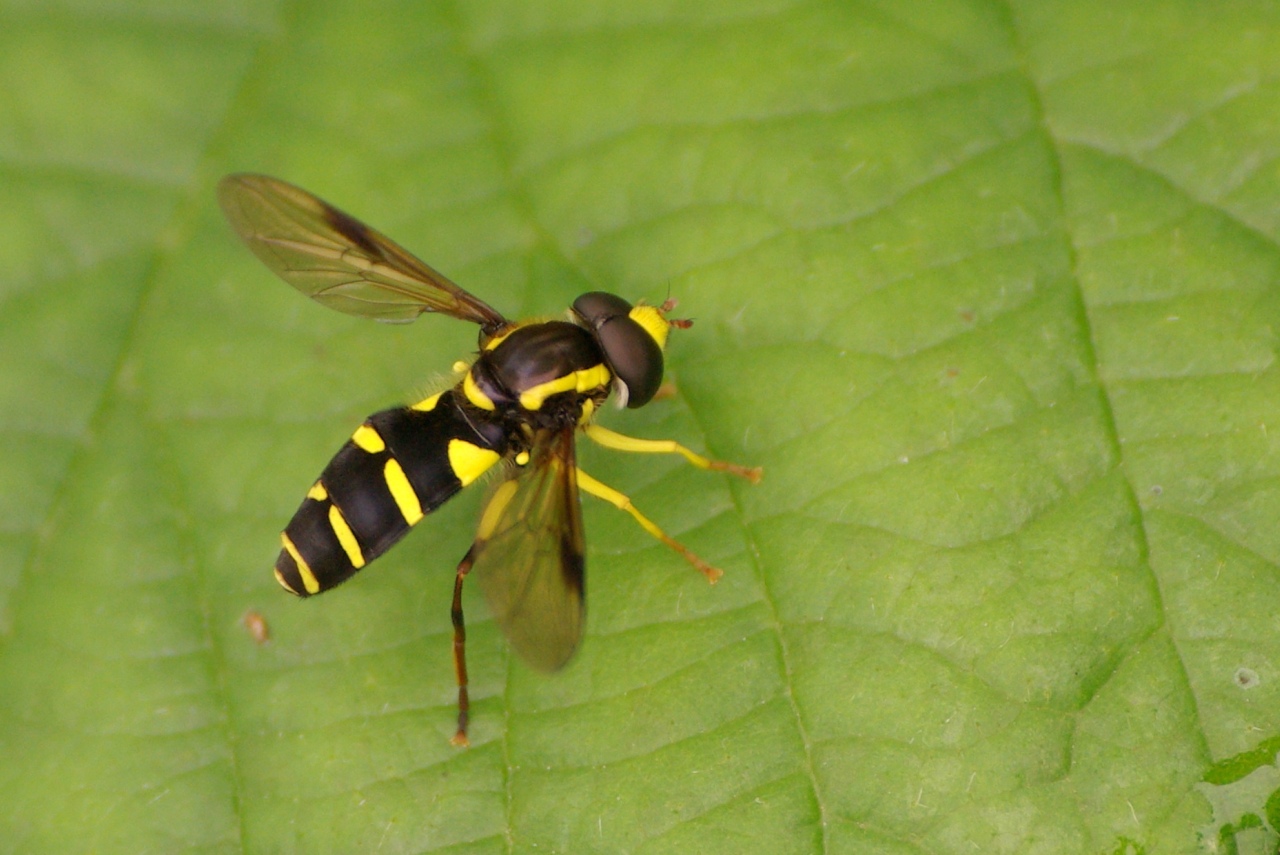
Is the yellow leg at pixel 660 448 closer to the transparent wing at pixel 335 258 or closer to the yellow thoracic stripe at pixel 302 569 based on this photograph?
the transparent wing at pixel 335 258

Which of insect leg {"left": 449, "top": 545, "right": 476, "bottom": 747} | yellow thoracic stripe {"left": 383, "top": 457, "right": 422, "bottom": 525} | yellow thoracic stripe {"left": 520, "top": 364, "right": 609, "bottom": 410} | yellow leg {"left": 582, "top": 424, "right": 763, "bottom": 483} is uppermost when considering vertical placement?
yellow thoracic stripe {"left": 520, "top": 364, "right": 609, "bottom": 410}

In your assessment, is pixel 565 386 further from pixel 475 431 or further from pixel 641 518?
pixel 641 518

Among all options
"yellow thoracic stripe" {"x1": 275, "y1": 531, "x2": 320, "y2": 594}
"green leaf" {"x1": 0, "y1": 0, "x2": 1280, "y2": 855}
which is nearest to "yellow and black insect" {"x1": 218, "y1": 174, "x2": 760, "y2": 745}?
"yellow thoracic stripe" {"x1": 275, "y1": 531, "x2": 320, "y2": 594}

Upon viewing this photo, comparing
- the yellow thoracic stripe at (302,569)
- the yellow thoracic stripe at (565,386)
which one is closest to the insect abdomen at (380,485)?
the yellow thoracic stripe at (302,569)

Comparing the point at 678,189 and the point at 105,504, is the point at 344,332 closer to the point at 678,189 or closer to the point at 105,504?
the point at 105,504

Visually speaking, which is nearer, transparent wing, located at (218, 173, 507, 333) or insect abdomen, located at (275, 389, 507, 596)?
insect abdomen, located at (275, 389, 507, 596)

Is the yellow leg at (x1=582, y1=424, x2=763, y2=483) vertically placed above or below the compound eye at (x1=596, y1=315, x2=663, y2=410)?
below

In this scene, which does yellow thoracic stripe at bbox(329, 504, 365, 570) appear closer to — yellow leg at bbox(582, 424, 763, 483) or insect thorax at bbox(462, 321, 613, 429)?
insect thorax at bbox(462, 321, 613, 429)

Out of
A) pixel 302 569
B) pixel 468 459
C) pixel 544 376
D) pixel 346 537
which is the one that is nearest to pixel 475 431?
pixel 468 459
